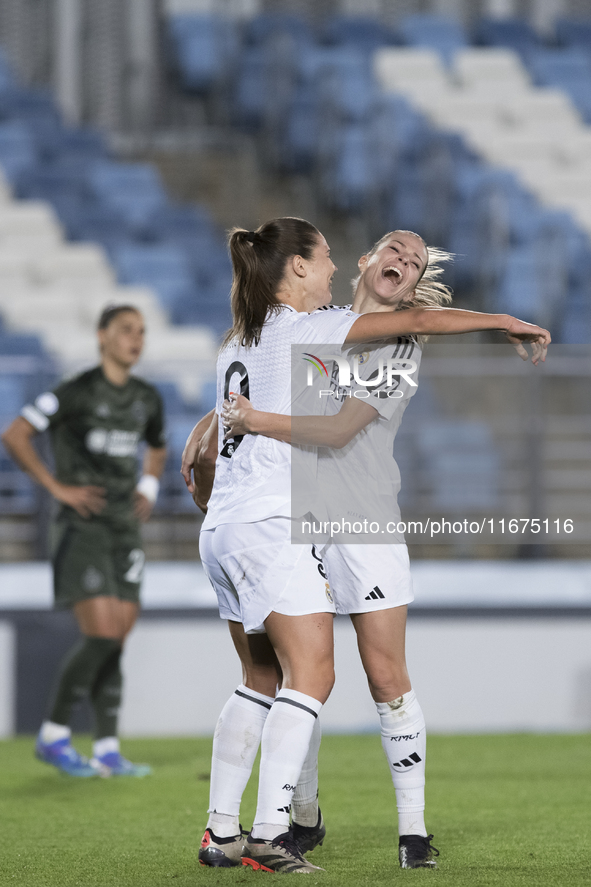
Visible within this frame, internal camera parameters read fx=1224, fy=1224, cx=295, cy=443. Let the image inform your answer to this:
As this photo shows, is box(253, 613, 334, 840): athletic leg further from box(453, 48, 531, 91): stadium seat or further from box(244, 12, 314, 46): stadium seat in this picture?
box(453, 48, 531, 91): stadium seat

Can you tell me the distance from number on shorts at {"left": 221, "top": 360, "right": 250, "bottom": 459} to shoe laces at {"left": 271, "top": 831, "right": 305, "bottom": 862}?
83 cm

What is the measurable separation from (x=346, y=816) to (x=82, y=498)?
166cm

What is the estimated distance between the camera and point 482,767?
474cm

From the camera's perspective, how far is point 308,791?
2996 mm

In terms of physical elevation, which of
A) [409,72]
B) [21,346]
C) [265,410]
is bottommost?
[265,410]

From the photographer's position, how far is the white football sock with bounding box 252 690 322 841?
2.59m

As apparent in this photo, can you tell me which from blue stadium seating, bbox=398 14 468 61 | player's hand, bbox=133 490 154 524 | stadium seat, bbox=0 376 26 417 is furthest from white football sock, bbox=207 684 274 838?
blue stadium seating, bbox=398 14 468 61

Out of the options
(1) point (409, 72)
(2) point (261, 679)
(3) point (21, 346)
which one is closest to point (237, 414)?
(2) point (261, 679)

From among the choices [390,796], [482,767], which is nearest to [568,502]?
[482,767]

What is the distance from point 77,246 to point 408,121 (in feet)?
10.4

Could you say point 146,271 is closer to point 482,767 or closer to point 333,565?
point 482,767

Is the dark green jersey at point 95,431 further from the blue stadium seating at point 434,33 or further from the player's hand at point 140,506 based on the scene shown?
the blue stadium seating at point 434,33

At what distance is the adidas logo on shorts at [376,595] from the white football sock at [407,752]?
0.23 metres

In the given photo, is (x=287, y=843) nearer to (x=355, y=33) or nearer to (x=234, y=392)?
(x=234, y=392)
